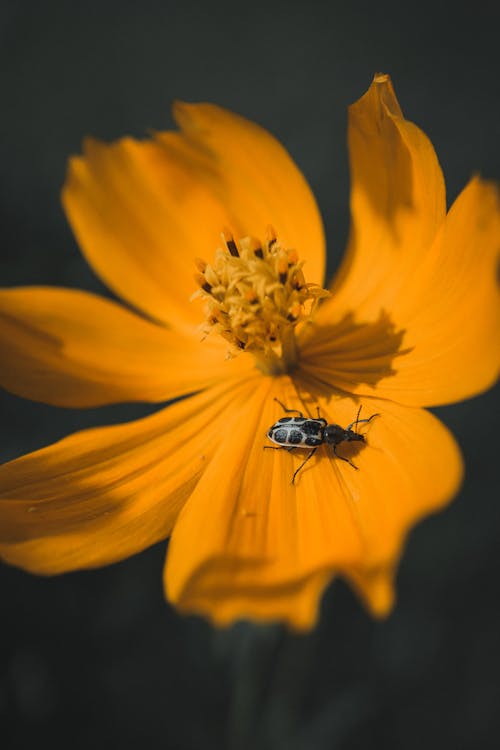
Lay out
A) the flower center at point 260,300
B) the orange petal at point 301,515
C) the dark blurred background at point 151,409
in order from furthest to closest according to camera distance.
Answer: the dark blurred background at point 151,409, the flower center at point 260,300, the orange petal at point 301,515

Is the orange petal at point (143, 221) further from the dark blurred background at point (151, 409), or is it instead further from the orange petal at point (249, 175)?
the dark blurred background at point (151, 409)

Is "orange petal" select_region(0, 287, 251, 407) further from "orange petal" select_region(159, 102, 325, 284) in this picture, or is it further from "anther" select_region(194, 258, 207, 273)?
"orange petal" select_region(159, 102, 325, 284)

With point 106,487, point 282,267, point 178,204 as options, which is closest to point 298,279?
point 282,267

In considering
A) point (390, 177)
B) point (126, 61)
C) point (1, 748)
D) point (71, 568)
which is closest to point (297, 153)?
point (126, 61)

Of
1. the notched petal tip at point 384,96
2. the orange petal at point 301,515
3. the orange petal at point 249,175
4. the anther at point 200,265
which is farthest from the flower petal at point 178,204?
the orange petal at point 301,515

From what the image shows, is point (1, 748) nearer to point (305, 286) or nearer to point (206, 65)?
point (305, 286)

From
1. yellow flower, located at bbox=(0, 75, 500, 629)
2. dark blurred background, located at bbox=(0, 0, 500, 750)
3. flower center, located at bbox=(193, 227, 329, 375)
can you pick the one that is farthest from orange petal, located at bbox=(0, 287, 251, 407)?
dark blurred background, located at bbox=(0, 0, 500, 750)
